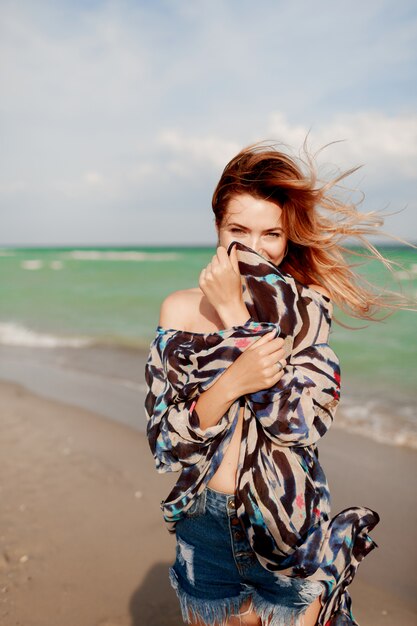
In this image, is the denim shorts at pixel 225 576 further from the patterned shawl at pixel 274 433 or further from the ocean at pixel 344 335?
the ocean at pixel 344 335

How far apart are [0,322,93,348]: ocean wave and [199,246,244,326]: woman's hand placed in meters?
8.50

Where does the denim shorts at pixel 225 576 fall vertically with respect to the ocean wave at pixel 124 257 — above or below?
above

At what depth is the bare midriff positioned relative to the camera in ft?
5.97

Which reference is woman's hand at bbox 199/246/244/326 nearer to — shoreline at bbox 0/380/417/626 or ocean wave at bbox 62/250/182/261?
shoreline at bbox 0/380/417/626

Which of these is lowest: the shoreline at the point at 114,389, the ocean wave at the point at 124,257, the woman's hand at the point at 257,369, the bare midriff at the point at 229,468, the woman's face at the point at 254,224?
the ocean wave at the point at 124,257

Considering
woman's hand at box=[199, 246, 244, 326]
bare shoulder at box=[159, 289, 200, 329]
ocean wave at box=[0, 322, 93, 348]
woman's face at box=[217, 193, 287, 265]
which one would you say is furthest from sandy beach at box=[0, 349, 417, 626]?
ocean wave at box=[0, 322, 93, 348]

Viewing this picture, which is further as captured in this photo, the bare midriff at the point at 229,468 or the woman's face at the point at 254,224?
the woman's face at the point at 254,224

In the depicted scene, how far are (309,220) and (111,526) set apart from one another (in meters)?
2.67

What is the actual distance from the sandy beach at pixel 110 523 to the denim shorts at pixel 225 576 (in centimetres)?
123

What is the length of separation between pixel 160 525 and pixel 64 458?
1.48 m

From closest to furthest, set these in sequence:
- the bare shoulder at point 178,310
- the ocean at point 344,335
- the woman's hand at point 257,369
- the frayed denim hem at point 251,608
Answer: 1. the woman's hand at point 257,369
2. the frayed denim hem at point 251,608
3. the bare shoulder at point 178,310
4. the ocean at point 344,335

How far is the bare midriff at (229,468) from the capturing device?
1.82 m

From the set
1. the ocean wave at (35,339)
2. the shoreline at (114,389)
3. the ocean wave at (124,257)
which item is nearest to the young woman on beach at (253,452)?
the shoreline at (114,389)

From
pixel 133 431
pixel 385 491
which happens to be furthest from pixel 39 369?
pixel 385 491
